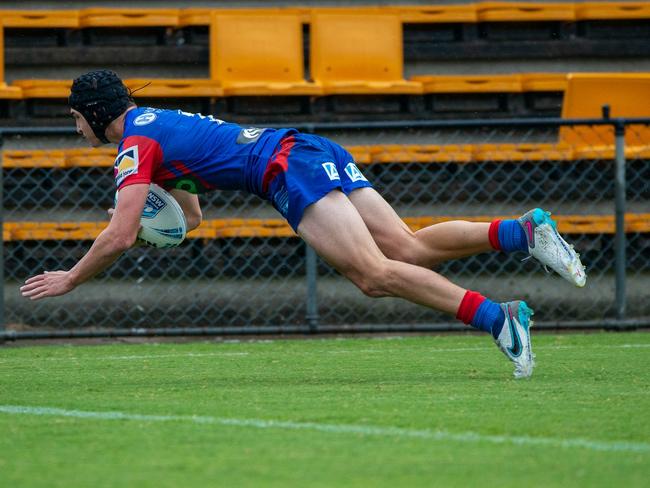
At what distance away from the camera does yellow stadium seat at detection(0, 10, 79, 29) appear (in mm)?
9867

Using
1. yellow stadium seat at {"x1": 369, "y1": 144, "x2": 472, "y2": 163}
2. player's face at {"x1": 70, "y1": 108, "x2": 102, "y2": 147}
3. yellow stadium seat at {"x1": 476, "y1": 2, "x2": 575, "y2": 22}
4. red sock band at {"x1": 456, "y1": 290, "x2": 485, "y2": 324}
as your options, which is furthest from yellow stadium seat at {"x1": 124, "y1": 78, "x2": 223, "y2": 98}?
red sock band at {"x1": 456, "y1": 290, "x2": 485, "y2": 324}

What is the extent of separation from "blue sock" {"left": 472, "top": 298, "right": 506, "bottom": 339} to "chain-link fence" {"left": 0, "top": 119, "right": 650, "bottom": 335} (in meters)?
3.28

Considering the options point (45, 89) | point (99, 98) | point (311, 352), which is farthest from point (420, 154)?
point (99, 98)

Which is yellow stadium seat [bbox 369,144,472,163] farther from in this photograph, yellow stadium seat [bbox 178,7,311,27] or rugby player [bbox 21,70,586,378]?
rugby player [bbox 21,70,586,378]

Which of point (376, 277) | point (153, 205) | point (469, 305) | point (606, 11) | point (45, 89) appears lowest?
point (469, 305)

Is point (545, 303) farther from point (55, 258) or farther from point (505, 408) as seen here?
point (505, 408)

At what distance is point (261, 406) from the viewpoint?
14.8 ft

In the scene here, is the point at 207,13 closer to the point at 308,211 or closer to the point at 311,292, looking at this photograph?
the point at 311,292

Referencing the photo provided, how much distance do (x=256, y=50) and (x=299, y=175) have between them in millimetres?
4828

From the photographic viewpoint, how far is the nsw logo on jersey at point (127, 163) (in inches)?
210

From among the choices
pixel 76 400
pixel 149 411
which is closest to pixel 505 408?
pixel 149 411

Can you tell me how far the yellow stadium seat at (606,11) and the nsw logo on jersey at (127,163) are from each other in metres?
6.06

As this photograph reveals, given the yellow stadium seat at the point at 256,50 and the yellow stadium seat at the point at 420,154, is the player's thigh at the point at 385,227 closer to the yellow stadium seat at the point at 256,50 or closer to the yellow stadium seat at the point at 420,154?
the yellow stadium seat at the point at 420,154

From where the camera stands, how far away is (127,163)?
535 centimetres
